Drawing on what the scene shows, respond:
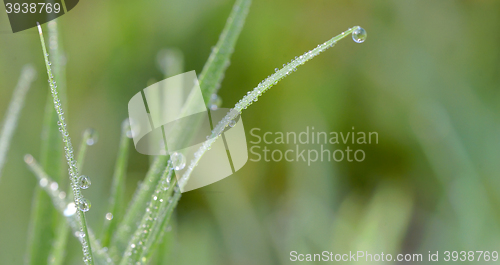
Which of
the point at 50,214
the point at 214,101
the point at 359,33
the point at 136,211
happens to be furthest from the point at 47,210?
the point at 359,33

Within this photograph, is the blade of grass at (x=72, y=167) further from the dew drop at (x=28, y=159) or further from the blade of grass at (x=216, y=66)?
the dew drop at (x=28, y=159)

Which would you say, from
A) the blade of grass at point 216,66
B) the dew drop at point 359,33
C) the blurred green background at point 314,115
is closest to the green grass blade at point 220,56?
the blade of grass at point 216,66

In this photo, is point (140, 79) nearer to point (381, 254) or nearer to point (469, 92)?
point (381, 254)

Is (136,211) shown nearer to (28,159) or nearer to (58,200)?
(58,200)

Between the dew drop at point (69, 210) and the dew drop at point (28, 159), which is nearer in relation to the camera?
the dew drop at point (69, 210)

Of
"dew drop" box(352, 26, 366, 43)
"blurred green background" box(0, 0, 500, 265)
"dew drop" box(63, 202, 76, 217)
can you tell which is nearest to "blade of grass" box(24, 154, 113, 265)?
"dew drop" box(63, 202, 76, 217)

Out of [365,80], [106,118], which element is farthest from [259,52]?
[106,118]
